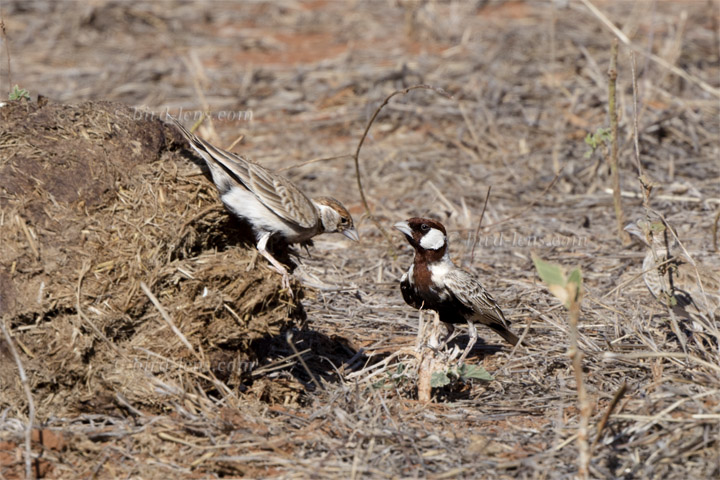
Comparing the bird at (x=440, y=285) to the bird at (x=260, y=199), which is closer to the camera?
the bird at (x=260, y=199)

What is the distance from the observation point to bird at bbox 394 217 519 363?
20.1ft

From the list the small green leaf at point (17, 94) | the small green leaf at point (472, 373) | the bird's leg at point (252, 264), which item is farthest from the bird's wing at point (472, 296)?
the small green leaf at point (17, 94)

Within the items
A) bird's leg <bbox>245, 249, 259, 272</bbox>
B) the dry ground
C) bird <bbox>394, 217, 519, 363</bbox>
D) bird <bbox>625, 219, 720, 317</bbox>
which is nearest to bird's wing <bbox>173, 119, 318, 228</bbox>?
the dry ground

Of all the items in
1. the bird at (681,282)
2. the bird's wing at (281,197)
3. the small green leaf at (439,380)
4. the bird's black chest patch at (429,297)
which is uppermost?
the bird's wing at (281,197)

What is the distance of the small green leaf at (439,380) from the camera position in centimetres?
546

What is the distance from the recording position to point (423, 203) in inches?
393

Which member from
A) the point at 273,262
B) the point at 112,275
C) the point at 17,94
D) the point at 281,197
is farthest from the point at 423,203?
the point at 112,275

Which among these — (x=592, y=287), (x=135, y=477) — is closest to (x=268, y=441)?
(x=135, y=477)

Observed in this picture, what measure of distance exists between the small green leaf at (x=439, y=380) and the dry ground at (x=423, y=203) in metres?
0.18

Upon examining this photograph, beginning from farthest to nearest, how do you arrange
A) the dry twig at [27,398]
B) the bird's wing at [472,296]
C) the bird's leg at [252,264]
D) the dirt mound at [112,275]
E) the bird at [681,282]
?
A: 1. the bird at [681,282]
2. the bird's wing at [472,296]
3. the bird's leg at [252,264]
4. the dirt mound at [112,275]
5. the dry twig at [27,398]

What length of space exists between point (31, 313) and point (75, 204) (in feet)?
2.34

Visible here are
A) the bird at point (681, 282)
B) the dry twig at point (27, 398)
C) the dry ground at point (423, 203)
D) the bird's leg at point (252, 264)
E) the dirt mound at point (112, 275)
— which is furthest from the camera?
the bird at point (681, 282)

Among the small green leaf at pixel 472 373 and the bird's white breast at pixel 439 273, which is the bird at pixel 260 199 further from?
the small green leaf at pixel 472 373

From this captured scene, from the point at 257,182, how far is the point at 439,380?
5.85 feet
